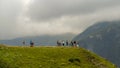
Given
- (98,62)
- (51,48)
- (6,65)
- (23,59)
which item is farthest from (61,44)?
(6,65)

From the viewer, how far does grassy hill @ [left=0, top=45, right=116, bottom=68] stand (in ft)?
248

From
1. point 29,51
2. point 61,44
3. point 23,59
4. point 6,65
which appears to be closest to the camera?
point 6,65

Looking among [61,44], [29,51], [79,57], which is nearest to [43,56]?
[29,51]

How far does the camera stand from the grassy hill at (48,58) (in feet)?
248

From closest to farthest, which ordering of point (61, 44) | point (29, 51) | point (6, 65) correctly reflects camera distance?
point (6, 65)
point (29, 51)
point (61, 44)

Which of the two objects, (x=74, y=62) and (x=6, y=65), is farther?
(x=74, y=62)

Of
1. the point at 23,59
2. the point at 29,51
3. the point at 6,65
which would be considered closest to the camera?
the point at 6,65

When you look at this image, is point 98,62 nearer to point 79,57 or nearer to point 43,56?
point 79,57

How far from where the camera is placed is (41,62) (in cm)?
7825

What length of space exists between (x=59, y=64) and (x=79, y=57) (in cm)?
917

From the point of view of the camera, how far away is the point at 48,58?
81.9 m

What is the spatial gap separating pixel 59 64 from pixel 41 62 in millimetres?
4276

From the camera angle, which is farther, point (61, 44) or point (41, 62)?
point (61, 44)

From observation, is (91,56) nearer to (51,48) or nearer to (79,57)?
(79,57)
